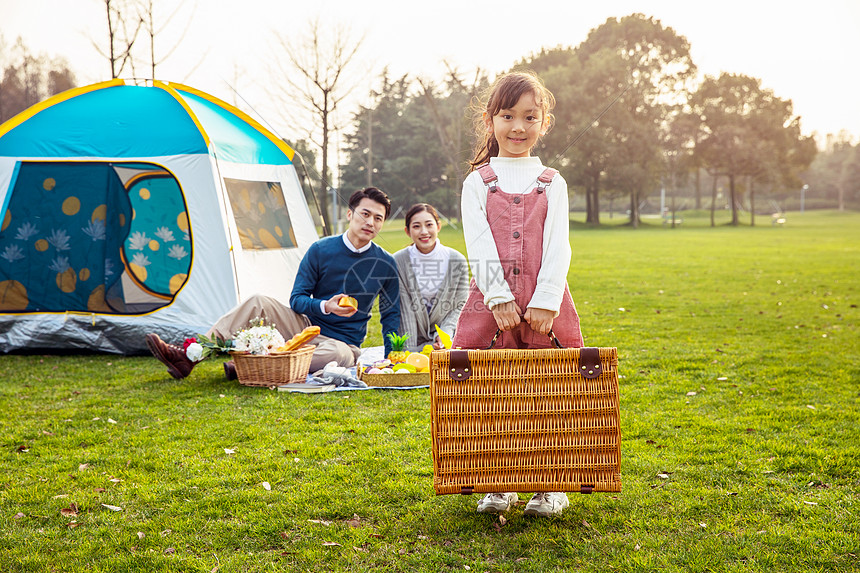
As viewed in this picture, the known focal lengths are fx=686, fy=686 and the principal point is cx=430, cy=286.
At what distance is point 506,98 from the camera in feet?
8.00

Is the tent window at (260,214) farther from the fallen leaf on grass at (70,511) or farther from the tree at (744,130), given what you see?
the tree at (744,130)

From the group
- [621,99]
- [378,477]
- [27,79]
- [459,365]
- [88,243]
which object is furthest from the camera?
[27,79]

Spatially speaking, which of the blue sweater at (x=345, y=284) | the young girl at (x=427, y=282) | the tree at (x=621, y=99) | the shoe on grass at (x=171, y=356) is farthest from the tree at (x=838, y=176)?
the shoe on grass at (x=171, y=356)

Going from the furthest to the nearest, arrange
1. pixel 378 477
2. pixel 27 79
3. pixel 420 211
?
pixel 27 79 → pixel 420 211 → pixel 378 477

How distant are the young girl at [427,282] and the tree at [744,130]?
110ft

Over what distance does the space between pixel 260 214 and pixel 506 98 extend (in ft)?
14.3

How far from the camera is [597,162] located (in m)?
30.2

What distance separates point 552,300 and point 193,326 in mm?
4171

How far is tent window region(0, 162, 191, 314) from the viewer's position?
19.4 ft

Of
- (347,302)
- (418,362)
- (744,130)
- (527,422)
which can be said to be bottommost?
(418,362)

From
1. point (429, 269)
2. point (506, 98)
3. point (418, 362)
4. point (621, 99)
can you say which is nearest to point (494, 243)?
point (506, 98)

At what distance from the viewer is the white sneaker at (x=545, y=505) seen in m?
2.52

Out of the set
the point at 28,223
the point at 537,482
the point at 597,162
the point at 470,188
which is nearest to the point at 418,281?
the point at 470,188

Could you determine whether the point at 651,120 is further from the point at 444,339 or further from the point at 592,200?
the point at 444,339
